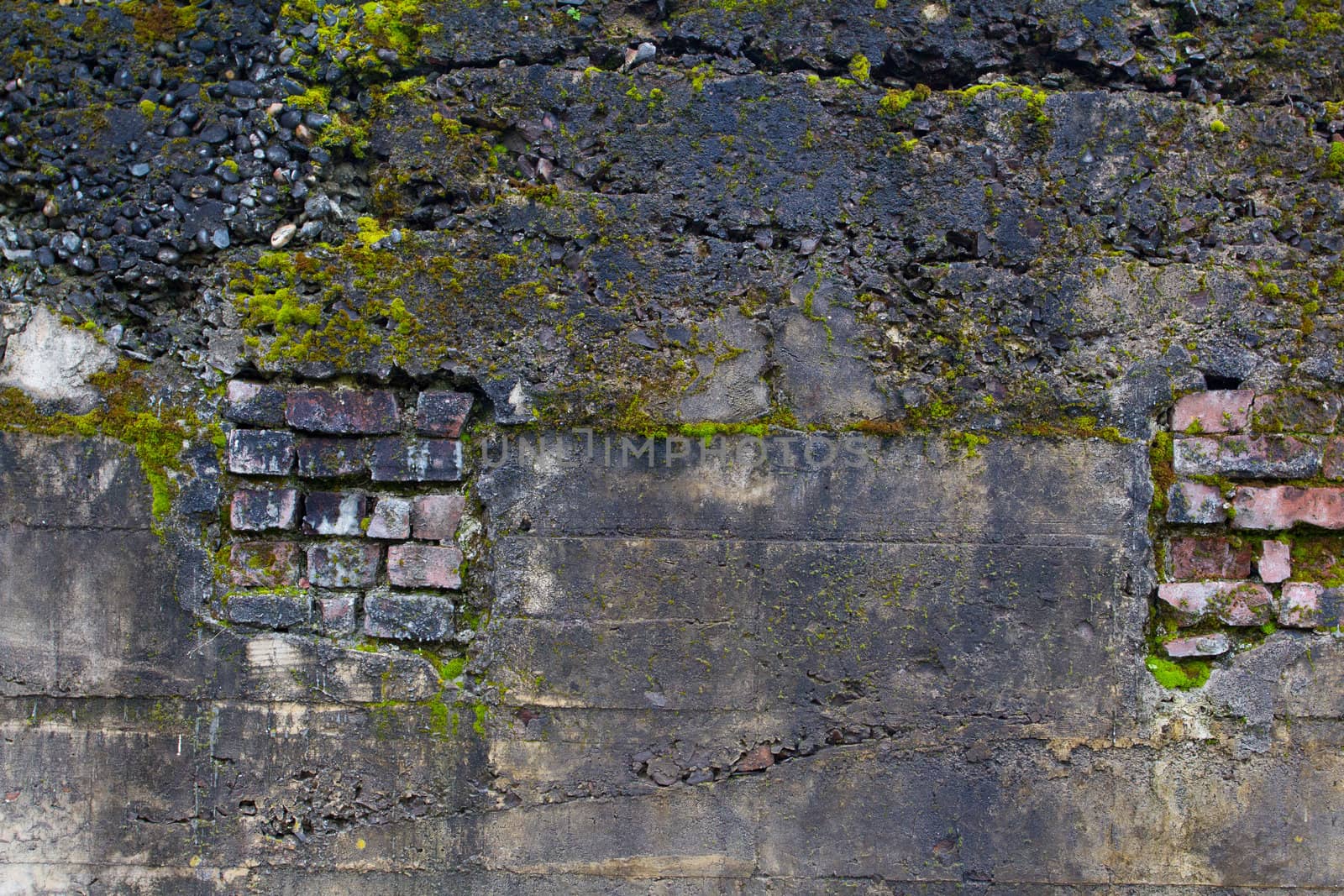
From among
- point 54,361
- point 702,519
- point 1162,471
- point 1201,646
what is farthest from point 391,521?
point 1201,646

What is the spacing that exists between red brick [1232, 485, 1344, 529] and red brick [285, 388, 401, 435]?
98.1 inches

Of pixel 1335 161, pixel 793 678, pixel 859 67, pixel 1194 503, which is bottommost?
pixel 793 678

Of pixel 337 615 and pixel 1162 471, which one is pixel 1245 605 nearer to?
pixel 1162 471

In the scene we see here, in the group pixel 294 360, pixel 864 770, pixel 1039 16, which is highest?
pixel 1039 16

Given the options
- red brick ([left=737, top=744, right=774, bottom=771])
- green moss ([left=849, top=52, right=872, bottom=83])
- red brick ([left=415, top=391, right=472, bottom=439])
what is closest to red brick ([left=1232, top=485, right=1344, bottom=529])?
red brick ([left=737, top=744, right=774, bottom=771])

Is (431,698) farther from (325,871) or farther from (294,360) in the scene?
(294,360)

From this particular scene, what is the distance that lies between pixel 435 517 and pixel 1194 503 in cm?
222

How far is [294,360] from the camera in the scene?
229cm

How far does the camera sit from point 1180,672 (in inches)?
90.8

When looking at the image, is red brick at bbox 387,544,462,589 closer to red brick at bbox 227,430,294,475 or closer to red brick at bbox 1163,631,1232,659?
red brick at bbox 227,430,294,475

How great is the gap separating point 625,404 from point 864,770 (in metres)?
1.27

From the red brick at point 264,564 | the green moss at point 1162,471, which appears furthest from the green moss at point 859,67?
the red brick at point 264,564

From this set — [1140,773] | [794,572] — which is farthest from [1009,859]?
[794,572]

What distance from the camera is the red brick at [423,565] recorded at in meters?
2.31
